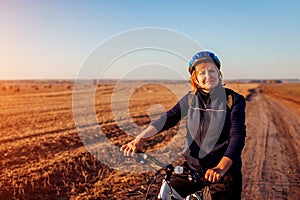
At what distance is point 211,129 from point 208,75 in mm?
463

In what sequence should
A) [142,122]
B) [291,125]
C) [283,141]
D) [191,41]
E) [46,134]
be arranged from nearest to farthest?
[191,41] < [283,141] < [46,134] < [291,125] < [142,122]

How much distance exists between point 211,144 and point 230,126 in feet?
0.73

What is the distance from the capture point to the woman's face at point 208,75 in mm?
2822

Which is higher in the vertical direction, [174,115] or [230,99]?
[230,99]

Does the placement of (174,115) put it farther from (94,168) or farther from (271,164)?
(271,164)

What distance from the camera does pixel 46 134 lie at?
514 inches

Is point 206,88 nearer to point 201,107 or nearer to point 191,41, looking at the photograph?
point 201,107

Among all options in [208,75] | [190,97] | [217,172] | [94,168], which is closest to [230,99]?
[208,75]

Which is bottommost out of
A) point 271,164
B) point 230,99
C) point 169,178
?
point 271,164

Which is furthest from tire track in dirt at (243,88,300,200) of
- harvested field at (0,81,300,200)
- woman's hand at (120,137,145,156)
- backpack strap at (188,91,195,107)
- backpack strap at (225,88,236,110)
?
woman's hand at (120,137,145,156)

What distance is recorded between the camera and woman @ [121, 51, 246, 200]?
274 cm

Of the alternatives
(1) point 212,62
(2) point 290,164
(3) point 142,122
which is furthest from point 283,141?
(1) point 212,62

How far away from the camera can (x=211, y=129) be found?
275cm

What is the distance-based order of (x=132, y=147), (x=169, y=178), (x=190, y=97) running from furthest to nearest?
(x=190, y=97) < (x=132, y=147) < (x=169, y=178)
